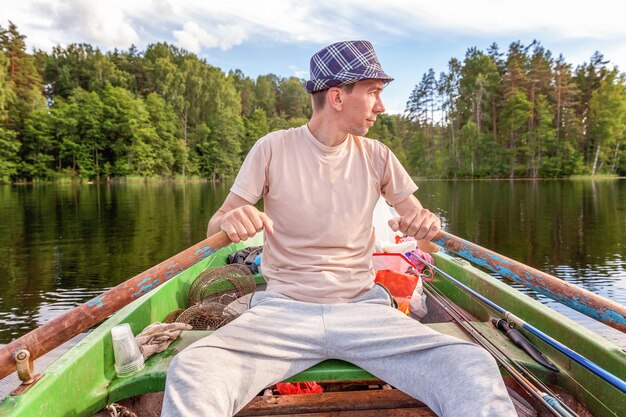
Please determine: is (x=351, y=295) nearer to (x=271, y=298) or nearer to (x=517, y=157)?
(x=271, y=298)

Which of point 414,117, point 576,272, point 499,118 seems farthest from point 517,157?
point 576,272

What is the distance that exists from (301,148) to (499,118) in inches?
2244

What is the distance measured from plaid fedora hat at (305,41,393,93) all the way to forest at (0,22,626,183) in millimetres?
43828

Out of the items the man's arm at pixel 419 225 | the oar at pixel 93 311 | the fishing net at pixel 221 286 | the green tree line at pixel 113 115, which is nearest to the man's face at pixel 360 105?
the man's arm at pixel 419 225

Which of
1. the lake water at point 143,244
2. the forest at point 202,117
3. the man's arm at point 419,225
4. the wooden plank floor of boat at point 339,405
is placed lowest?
the lake water at point 143,244

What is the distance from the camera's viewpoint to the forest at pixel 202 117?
42781 mm

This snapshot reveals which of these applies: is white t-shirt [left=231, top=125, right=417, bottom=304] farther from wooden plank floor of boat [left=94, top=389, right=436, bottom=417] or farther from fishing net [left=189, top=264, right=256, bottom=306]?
fishing net [left=189, top=264, right=256, bottom=306]

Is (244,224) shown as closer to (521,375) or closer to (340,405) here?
(340,405)

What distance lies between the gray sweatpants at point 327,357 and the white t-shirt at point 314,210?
0.41ft

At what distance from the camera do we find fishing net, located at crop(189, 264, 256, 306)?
3.86 meters

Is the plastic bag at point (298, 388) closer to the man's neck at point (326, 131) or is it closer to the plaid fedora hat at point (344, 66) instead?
the man's neck at point (326, 131)

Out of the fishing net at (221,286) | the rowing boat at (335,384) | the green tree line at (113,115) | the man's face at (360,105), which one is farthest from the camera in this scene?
the green tree line at (113,115)

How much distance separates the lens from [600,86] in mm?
48000

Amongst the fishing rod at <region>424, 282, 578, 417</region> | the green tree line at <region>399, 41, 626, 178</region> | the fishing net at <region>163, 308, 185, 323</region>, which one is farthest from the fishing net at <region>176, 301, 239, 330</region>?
the green tree line at <region>399, 41, 626, 178</region>
